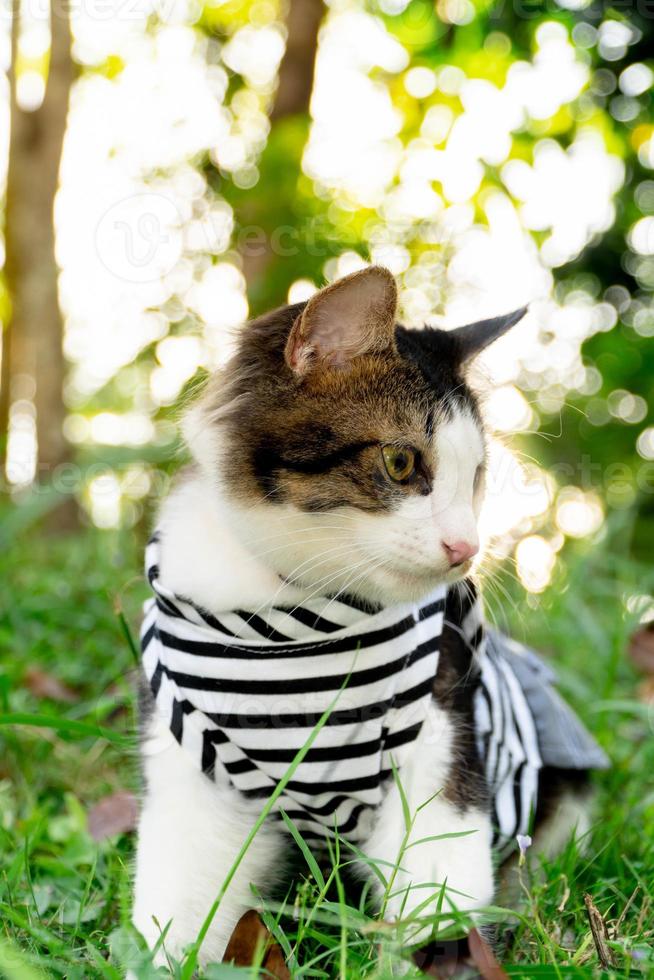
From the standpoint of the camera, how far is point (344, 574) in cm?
136

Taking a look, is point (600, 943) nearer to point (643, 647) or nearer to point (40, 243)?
point (643, 647)

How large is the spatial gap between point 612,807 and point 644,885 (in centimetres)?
59

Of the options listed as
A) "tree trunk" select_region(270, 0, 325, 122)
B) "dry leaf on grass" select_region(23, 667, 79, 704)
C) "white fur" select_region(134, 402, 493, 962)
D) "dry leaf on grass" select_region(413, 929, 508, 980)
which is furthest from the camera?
"tree trunk" select_region(270, 0, 325, 122)

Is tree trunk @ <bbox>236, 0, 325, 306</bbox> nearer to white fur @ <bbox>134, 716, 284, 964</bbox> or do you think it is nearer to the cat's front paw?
white fur @ <bbox>134, 716, 284, 964</bbox>

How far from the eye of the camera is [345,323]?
140 centimetres

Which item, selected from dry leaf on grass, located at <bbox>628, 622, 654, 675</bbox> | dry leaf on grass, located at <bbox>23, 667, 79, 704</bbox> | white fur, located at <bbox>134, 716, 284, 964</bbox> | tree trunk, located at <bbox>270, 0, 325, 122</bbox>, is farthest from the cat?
tree trunk, located at <bbox>270, 0, 325, 122</bbox>

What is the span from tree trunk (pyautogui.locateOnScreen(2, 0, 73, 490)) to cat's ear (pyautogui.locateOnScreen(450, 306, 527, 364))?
3527mm

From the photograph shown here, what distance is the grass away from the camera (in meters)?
1.21

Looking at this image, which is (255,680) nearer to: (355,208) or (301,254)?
(301,254)

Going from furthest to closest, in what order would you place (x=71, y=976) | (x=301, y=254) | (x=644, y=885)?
1. (x=301, y=254)
2. (x=644, y=885)
3. (x=71, y=976)

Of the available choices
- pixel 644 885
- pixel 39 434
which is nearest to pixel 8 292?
pixel 39 434

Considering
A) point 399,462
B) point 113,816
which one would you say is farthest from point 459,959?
point 113,816

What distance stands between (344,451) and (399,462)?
0.09 m

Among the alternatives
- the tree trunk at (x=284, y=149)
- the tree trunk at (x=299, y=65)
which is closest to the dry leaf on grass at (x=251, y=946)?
the tree trunk at (x=284, y=149)
